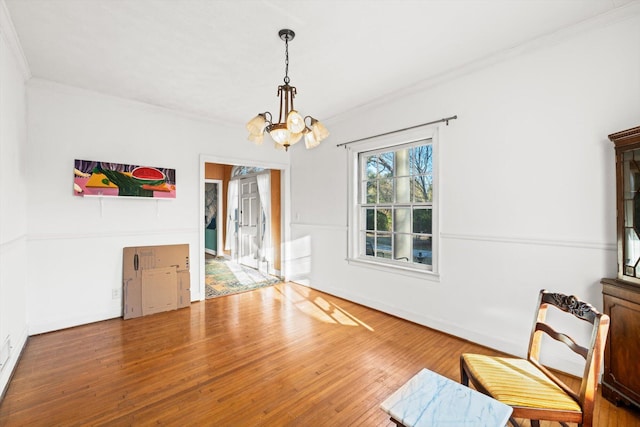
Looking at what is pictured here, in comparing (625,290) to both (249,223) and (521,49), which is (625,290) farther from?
(249,223)

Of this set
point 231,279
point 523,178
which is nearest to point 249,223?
point 231,279

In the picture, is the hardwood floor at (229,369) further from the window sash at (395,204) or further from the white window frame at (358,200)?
the window sash at (395,204)

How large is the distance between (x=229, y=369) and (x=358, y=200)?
2.61 meters

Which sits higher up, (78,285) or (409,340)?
(78,285)

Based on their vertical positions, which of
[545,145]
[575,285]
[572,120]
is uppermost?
[572,120]

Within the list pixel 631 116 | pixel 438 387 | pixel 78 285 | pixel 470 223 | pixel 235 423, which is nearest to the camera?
pixel 438 387

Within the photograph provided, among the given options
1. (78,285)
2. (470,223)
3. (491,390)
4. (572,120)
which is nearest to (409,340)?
(470,223)

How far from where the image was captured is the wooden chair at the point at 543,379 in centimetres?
132

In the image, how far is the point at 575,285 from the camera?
2.29m

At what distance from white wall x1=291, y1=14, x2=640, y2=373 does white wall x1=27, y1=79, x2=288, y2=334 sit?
9.63ft

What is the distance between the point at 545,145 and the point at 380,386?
2404mm

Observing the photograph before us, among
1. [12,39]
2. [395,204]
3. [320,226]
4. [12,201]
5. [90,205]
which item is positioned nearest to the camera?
[12,39]

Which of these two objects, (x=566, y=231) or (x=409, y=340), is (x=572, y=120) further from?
(x=409, y=340)

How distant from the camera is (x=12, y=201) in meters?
2.45
